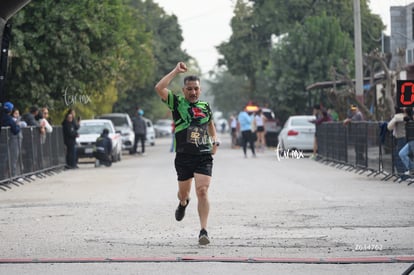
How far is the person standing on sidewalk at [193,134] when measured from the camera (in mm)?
11031

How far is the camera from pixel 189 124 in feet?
36.2

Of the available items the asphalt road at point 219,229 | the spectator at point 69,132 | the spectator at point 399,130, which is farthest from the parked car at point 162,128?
the spectator at point 399,130

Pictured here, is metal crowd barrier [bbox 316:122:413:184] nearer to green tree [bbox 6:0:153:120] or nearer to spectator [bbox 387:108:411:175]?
spectator [bbox 387:108:411:175]

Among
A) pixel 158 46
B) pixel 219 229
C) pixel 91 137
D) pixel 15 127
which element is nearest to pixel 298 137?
pixel 91 137

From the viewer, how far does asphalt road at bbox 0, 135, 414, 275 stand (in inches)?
370

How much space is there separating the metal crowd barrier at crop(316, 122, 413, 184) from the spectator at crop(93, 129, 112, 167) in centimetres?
680

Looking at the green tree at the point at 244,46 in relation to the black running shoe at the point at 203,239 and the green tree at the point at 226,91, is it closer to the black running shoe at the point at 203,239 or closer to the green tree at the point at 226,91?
the green tree at the point at 226,91

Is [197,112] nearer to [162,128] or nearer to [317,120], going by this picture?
[317,120]

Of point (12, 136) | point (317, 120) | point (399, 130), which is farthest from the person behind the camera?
point (317, 120)

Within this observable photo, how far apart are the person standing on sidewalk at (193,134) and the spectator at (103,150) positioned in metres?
21.3

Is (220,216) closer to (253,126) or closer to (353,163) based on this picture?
(353,163)

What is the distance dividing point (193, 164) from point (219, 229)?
5.18ft

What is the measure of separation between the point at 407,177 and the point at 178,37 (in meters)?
55.8

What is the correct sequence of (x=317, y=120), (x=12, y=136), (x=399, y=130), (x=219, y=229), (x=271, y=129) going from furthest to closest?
(x=271, y=129) → (x=317, y=120) → (x=12, y=136) → (x=399, y=130) → (x=219, y=229)
